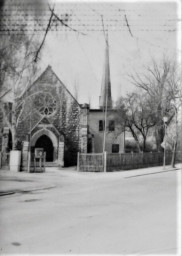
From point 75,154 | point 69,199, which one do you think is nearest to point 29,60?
point 69,199

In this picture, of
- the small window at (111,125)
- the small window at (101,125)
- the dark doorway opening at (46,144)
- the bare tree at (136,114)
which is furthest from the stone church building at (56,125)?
the small window at (101,125)

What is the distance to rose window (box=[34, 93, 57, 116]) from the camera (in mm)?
21156

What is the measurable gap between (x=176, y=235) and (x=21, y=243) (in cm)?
233

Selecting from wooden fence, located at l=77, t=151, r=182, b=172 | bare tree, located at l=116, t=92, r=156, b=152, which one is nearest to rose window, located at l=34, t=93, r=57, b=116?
wooden fence, located at l=77, t=151, r=182, b=172

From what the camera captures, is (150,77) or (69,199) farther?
(150,77)

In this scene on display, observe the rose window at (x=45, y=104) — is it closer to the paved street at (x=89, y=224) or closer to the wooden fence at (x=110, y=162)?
the wooden fence at (x=110, y=162)

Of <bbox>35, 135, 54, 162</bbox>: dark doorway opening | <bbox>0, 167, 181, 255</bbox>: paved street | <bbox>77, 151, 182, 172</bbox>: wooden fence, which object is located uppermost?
<bbox>35, 135, 54, 162</bbox>: dark doorway opening

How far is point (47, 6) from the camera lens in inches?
200

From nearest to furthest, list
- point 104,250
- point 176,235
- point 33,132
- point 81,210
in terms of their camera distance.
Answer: point 104,250
point 176,235
point 81,210
point 33,132

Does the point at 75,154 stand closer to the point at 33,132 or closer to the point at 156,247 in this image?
the point at 33,132

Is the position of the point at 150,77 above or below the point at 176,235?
above

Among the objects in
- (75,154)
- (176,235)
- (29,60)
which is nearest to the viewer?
(176,235)

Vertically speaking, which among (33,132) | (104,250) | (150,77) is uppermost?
(150,77)

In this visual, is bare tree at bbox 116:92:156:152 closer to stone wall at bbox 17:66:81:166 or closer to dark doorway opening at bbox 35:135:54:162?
stone wall at bbox 17:66:81:166
